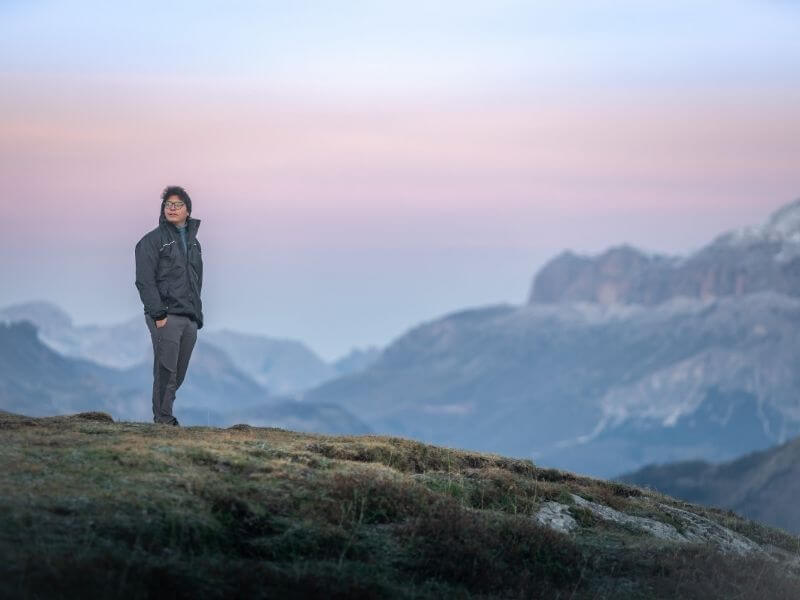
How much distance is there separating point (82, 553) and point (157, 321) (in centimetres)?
992

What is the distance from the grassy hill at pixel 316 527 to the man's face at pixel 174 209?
3.90 m

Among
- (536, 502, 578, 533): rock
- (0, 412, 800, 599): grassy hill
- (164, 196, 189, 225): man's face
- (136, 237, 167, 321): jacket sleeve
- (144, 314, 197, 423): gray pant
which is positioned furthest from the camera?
(144, 314, 197, 423): gray pant

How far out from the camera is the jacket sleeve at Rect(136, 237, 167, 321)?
26.3m

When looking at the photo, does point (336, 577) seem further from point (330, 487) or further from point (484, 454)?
point (484, 454)

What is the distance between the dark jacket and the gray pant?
268mm

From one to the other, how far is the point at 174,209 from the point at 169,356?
9.01ft

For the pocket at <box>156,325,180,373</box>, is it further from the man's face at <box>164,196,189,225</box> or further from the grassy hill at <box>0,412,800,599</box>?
the man's face at <box>164,196,189,225</box>

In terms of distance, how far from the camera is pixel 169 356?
26.8m

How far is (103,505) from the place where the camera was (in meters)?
18.9

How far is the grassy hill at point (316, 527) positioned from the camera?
17.4 m

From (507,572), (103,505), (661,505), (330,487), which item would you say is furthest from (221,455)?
(661,505)

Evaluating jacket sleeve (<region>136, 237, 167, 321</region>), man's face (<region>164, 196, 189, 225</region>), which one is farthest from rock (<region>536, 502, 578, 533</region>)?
man's face (<region>164, 196, 189, 225</region>)

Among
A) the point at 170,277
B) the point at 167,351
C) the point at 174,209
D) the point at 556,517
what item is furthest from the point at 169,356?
the point at 556,517

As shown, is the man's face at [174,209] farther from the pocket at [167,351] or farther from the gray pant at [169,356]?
the pocket at [167,351]
